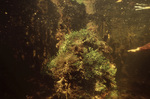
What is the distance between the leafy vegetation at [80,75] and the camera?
5043mm

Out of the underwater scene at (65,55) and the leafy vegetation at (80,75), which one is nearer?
the leafy vegetation at (80,75)

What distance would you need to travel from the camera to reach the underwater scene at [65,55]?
211 inches

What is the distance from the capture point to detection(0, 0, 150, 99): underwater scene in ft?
17.6

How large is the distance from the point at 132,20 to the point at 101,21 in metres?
3.52

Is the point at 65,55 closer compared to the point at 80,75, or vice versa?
the point at 80,75

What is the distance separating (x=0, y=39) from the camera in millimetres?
6016

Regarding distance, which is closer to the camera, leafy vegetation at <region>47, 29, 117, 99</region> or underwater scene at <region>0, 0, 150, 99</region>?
leafy vegetation at <region>47, 29, 117, 99</region>

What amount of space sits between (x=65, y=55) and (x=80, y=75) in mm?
1380

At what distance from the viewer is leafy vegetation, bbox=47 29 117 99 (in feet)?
16.5

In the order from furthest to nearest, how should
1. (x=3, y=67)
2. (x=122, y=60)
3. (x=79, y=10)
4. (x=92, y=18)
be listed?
(x=92, y=18), (x=79, y=10), (x=122, y=60), (x=3, y=67)

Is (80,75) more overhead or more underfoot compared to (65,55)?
more underfoot

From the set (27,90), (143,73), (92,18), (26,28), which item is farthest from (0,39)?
(143,73)

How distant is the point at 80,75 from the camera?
5176 millimetres

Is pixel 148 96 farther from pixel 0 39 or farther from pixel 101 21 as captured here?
pixel 0 39
